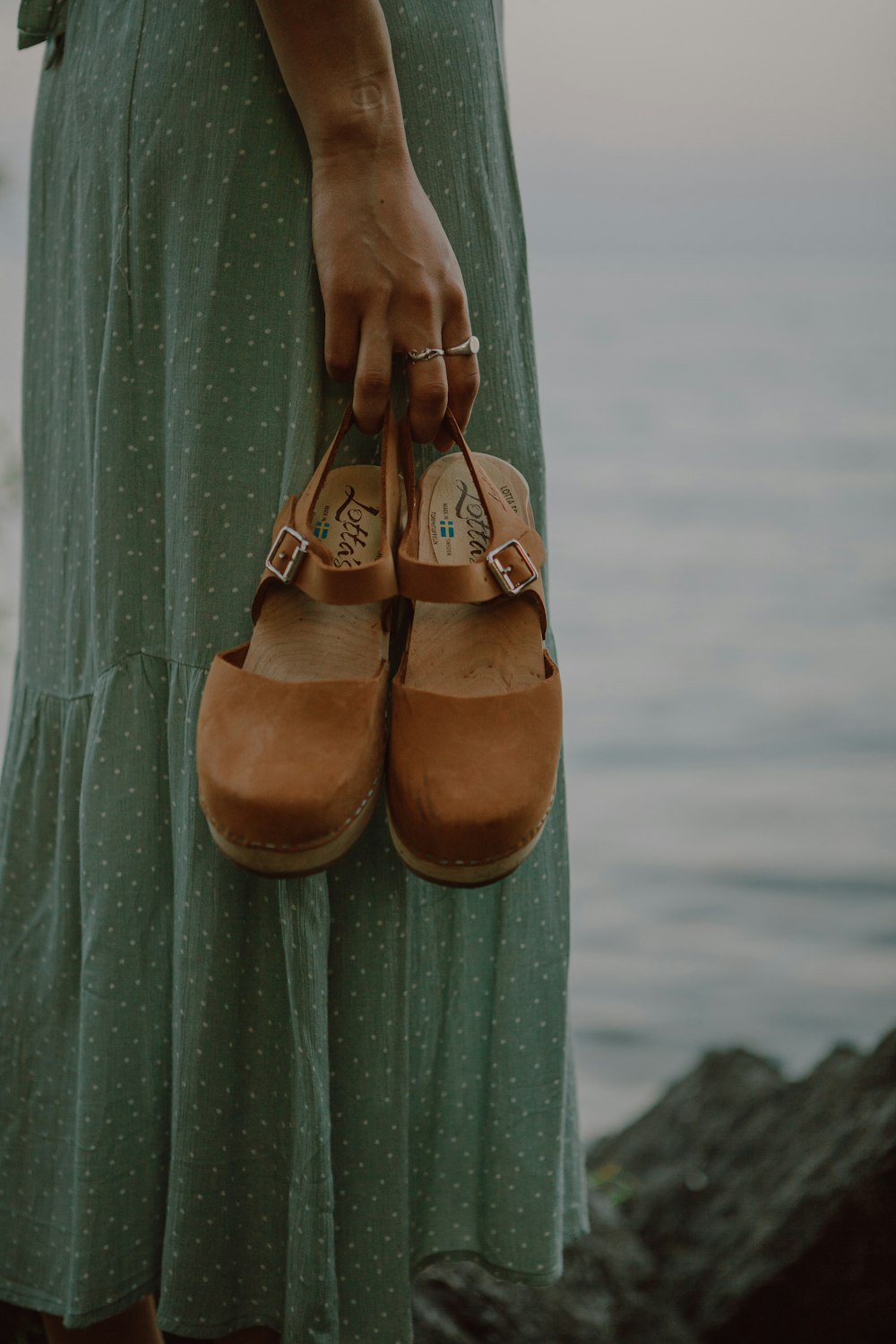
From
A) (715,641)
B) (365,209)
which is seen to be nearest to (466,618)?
(365,209)

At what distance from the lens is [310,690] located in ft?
2.30

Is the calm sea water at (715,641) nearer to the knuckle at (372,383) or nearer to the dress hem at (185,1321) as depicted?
the knuckle at (372,383)

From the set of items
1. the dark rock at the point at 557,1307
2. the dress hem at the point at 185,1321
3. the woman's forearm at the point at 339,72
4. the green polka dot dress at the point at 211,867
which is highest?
the woman's forearm at the point at 339,72

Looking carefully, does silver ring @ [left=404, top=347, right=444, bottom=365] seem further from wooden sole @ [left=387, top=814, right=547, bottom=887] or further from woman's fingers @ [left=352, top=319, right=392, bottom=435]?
wooden sole @ [left=387, top=814, right=547, bottom=887]

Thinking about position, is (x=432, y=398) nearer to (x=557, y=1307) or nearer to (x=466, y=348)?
(x=466, y=348)

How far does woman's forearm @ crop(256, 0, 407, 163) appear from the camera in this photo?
682 millimetres

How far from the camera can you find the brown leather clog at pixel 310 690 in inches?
26.4

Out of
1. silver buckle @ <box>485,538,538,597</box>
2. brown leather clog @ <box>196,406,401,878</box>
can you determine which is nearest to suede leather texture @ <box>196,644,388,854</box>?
brown leather clog @ <box>196,406,401,878</box>

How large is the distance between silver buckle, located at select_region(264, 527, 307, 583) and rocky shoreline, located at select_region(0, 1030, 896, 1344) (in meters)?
0.84

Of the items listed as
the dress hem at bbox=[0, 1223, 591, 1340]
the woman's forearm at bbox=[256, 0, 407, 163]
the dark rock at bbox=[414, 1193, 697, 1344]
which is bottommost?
the dark rock at bbox=[414, 1193, 697, 1344]

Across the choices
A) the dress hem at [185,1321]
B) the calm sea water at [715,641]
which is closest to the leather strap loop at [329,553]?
the dress hem at [185,1321]

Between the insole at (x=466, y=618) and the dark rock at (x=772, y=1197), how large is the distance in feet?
2.78

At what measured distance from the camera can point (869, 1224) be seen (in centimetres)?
124

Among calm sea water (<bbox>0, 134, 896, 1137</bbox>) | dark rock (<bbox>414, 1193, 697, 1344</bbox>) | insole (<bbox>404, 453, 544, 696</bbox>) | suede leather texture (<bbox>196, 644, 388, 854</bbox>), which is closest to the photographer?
suede leather texture (<bbox>196, 644, 388, 854</bbox>)
